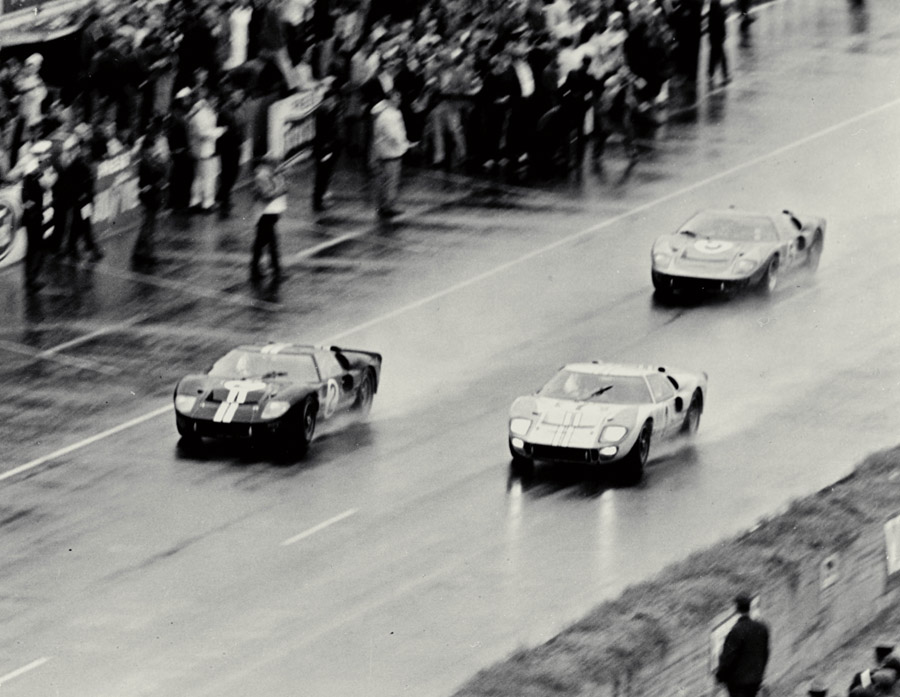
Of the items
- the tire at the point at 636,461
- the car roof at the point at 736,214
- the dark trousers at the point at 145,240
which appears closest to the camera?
the tire at the point at 636,461

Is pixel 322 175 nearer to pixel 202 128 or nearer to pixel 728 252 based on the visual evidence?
pixel 202 128

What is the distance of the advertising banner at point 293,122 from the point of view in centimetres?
3850

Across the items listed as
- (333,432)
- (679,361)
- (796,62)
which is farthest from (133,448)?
(796,62)

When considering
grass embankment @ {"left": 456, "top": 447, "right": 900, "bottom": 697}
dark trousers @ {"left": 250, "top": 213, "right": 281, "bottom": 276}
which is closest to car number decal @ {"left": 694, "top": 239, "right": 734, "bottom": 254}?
dark trousers @ {"left": 250, "top": 213, "right": 281, "bottom": 276}

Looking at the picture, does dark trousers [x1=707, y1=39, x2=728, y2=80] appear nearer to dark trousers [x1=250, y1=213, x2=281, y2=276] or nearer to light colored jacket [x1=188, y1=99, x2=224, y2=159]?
light colored jacket [x1=188, y1=99, x2=224, y2=159]

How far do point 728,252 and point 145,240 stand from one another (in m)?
8.59

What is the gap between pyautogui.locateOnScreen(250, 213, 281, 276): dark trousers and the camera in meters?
33.9

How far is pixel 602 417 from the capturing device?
87.0ft

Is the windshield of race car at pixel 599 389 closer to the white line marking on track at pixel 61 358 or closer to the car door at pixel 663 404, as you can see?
the car door at pixel 663 404

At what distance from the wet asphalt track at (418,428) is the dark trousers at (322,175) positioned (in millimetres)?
704

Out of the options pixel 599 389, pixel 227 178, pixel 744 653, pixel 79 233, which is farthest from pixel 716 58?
pixel 744 653

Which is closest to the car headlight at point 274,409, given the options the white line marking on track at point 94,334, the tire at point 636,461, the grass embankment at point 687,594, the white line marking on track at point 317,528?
the white line marking on track at point 317,528

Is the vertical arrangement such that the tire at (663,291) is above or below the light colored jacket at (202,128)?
below

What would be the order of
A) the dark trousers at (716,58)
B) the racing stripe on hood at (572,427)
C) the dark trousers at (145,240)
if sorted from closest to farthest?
1. the racing stripe on hood at (572,427)
2. the dark trousers at (145,240)
3. the dark trousers at (716,58)
